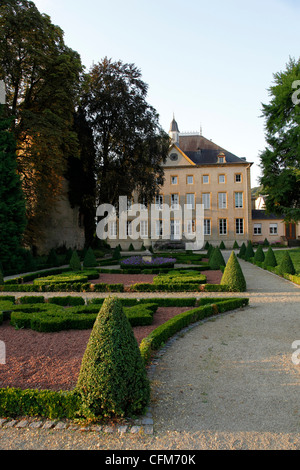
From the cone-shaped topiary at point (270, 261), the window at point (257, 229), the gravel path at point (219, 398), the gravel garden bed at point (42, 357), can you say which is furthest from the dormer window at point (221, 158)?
the gravel garden bed at point (42, 357)

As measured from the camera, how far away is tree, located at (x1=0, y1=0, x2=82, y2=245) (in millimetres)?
15242

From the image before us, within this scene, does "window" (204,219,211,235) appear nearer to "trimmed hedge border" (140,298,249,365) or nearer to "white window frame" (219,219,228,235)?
"white window frame" (219,219,228,235)

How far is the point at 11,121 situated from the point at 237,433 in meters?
15.8

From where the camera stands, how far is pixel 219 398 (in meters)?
3.41

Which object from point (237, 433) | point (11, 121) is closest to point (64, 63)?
point (11, 121)

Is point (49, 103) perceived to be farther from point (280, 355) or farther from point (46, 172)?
point (280, 355)

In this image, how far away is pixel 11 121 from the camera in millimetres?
15148

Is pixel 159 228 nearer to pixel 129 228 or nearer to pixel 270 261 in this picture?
pixel 129 228

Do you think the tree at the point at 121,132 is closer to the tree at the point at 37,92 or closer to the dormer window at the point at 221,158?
the tree at the point at 37,92

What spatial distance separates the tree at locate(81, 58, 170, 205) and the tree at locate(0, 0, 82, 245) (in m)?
3.67

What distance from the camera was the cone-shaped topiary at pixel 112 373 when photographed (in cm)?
297

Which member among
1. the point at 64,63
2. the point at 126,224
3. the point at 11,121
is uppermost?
the point at 64,63

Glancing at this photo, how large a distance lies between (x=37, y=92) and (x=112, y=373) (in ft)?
56.8

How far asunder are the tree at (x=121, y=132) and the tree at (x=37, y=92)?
144 inches
